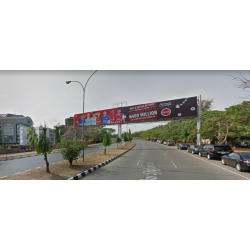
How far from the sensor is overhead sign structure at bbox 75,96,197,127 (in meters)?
20.6

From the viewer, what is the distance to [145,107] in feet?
76.9

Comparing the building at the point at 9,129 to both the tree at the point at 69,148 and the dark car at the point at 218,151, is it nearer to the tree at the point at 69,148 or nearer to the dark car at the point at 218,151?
the tree at the point at 69,148

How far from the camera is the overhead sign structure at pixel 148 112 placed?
20.6m

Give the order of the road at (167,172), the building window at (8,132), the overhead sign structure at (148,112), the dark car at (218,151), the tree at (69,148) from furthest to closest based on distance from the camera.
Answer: the building window at (8,132), the overhead sign structure at (148,112), the dark car at (218,151), the tree at (69,148), the road at (167,172)

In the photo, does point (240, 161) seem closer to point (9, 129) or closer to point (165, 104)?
point (165, 104)

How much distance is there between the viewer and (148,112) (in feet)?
76.0

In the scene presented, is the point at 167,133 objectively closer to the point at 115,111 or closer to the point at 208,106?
the point at 208,106

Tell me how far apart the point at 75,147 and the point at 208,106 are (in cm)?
3840

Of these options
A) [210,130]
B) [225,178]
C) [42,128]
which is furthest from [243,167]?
[210,130]

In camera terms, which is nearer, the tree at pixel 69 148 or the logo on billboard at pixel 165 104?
the tree at pixel 69 148

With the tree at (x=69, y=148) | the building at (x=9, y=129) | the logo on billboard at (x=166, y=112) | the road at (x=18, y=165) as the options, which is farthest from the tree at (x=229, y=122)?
the building at (x=9, y=129)

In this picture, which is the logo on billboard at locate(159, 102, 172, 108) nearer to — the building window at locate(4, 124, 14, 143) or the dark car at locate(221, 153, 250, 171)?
the dark car at locate(221, 153, 250, 171)

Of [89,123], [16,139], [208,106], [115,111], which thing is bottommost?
[16,139]

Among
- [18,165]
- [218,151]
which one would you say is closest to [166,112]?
[218,151]
